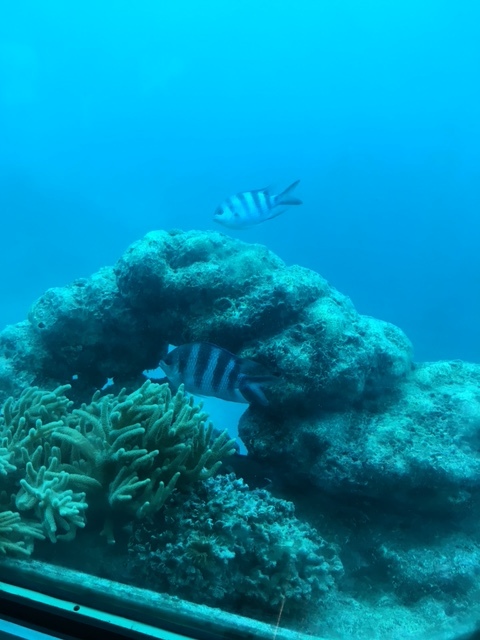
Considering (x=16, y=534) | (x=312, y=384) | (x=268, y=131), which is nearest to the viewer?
(x=16, y=534)

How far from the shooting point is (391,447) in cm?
331

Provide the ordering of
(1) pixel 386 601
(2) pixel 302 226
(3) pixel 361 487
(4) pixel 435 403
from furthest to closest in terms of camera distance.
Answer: (2) pixel 302 226 → (4) pixel 435 403 → (3) pixel 361 487 → (1) pixel 386 601

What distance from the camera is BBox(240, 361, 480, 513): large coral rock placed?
10.5ft

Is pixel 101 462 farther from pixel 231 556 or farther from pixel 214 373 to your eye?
pixel 214 373

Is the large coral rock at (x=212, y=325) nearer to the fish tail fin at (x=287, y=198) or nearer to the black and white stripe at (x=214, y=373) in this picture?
the black and white stripe at (x=214, y=373)

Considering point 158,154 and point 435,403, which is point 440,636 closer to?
point 435,403

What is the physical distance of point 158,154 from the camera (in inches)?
1603

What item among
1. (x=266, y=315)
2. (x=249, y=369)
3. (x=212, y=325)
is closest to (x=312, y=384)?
(x=249, y=369)

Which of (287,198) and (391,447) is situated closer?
(391,447)

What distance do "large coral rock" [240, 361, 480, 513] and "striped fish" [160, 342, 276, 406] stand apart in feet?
1.68

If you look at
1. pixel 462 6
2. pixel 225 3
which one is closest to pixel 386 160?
pixel 462 6

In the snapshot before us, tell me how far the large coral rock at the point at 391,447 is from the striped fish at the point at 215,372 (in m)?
0.51

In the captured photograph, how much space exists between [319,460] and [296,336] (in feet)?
3.28

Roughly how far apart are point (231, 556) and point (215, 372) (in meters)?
1.19
